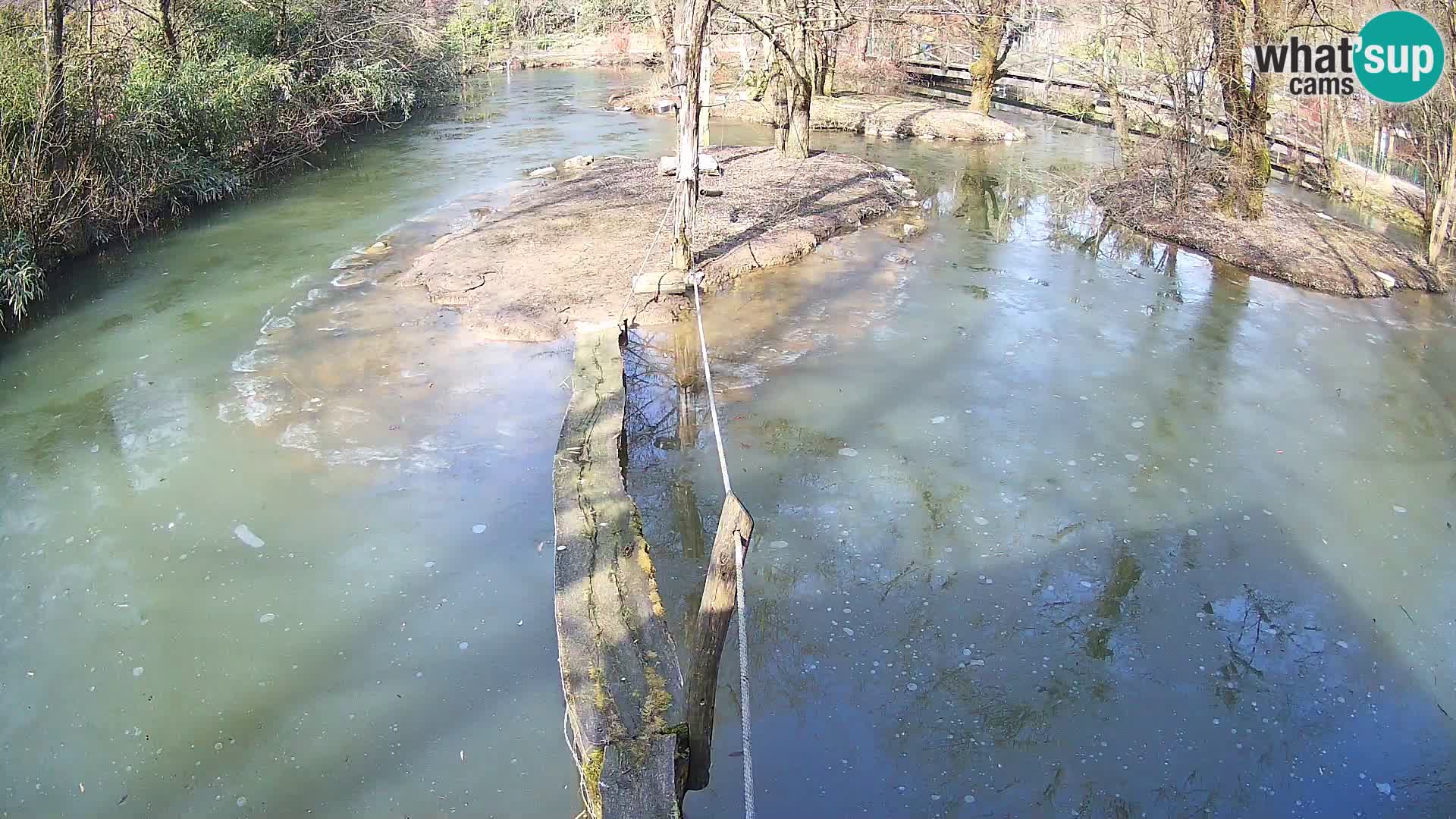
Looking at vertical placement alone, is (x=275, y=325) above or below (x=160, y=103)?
below

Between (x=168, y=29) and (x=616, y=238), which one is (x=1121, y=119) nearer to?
(x=616, y=238)

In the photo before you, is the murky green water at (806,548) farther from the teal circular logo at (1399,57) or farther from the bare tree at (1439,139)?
the teal circular logo at (1399,57)

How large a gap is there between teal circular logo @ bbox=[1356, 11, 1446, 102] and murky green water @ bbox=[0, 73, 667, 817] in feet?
30.7

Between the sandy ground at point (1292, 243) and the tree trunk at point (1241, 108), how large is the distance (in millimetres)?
272

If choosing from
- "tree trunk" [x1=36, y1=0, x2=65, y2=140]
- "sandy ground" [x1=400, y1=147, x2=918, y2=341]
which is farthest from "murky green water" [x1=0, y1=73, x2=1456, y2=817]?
"tree trunk" [x1=36, y1=0, x2=65, y2=140]

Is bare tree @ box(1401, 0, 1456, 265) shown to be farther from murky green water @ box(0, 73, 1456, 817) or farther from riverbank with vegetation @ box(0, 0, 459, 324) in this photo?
riverbank with vegetation @ box(0, 0, 459, 324)

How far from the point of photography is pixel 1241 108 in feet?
35.2

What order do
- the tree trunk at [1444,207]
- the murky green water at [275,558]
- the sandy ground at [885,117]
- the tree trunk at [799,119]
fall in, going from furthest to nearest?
1. the sandy ground at [885,117]
2. the tree trunk at [799,119]
3. the tree trunk at [1444,207]
4. the murky green water at [275,558]

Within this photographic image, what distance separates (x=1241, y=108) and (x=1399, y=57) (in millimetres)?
1675

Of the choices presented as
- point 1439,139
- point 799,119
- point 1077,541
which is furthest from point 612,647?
point 799,119

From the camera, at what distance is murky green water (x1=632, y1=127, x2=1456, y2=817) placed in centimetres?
392

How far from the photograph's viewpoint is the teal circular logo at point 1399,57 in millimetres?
9953

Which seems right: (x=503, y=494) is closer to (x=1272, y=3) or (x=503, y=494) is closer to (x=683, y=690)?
(x=683, y=690)

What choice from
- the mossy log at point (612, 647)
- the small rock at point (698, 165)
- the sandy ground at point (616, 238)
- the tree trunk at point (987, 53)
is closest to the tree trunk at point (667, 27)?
the small rock at point (698, 165)
